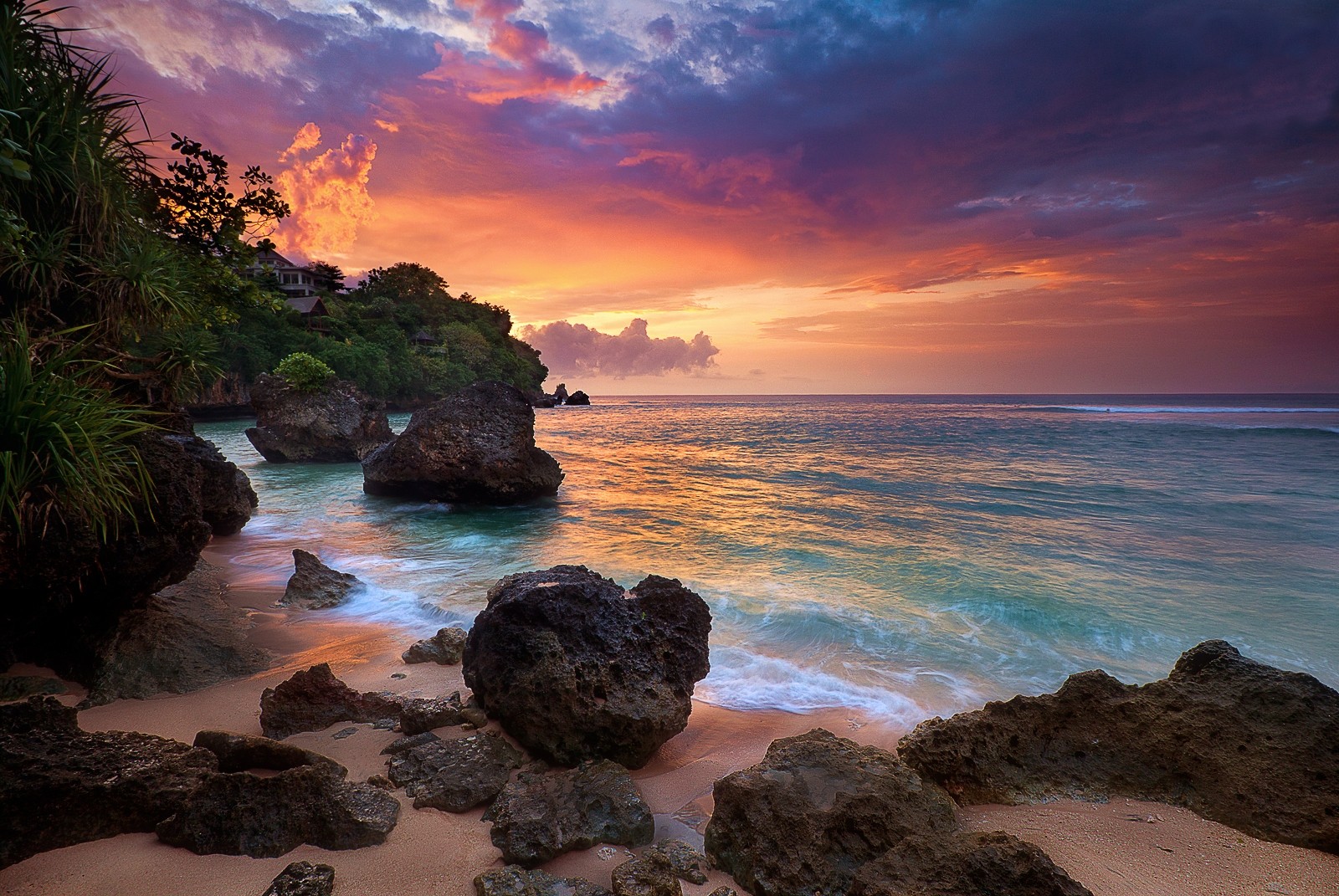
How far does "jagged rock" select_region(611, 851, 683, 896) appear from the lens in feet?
9.00

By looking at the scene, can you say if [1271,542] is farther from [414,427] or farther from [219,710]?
[414,427]

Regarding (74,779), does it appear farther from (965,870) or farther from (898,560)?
(898,560)

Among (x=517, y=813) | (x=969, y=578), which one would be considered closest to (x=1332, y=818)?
(x=517, y=813)

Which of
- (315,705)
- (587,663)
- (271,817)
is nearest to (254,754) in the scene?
(271,817)

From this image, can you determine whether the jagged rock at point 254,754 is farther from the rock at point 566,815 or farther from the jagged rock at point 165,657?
the jagged rock at point 165,657

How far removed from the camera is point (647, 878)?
283 cm

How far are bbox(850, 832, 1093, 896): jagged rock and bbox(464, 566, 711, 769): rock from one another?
5.69ft

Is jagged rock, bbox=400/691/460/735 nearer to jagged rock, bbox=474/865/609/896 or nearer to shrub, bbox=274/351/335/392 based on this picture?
jagged rock, bbox=474/865/609/896

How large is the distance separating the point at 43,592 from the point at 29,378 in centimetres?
148

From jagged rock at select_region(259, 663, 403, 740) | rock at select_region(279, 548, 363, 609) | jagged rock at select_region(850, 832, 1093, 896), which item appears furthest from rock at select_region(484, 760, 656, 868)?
rock at select_region(279, 548, 363, 609)

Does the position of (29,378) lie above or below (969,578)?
above

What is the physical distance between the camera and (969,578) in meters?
9.46

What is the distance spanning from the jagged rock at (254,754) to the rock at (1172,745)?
359 cm

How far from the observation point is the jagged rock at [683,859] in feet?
9.70
